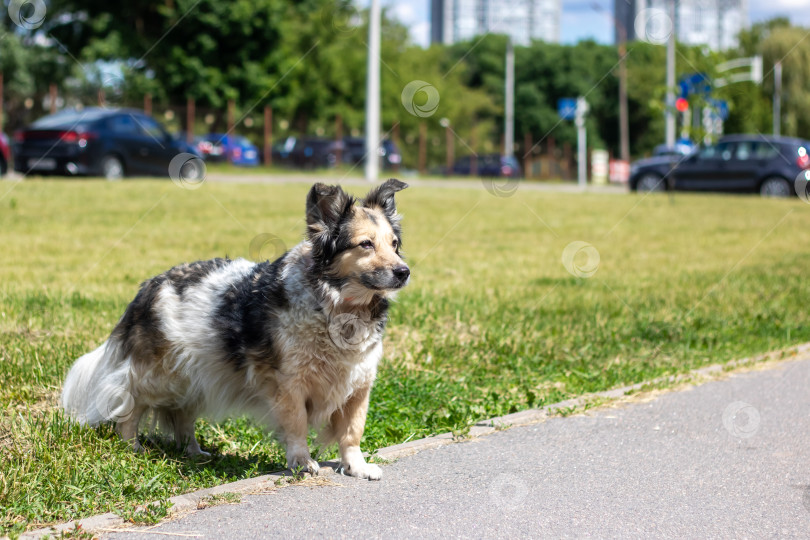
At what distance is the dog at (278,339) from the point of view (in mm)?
4363

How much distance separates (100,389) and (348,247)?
1.48 meters

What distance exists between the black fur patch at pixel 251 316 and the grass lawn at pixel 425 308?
56 cm

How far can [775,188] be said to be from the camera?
2558 centimetres

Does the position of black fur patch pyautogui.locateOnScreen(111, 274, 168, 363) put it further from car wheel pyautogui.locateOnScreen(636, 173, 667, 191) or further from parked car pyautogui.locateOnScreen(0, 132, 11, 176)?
car wheel pyautogui.locateOnScreen(636, 173, 667, 191)

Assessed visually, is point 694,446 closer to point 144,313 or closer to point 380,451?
point 380,451

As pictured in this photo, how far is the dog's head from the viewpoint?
4301mm

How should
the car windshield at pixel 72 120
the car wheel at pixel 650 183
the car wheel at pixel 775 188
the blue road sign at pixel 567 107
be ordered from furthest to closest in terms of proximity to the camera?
the car wheel at pixel 650 183 < the car wheel at pixel 775 188 < the blue road sign at pixel 567 107 < the car windshield at pixel 72 120

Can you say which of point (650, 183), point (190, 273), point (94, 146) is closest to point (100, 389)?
point (190, 273)

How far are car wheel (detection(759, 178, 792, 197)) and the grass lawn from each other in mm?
7429

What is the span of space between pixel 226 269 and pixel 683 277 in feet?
24.8

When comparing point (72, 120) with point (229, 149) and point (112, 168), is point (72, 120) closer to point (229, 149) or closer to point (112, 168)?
point (112, 168)

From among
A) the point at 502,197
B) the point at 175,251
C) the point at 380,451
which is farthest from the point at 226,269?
the point at 502,197

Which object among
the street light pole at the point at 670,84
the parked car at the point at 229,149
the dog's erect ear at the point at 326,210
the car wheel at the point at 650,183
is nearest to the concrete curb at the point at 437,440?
the dog's erect ear at the point at 326,210

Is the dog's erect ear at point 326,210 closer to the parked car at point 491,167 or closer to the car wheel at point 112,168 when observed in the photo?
the car wheel at point 112,168
